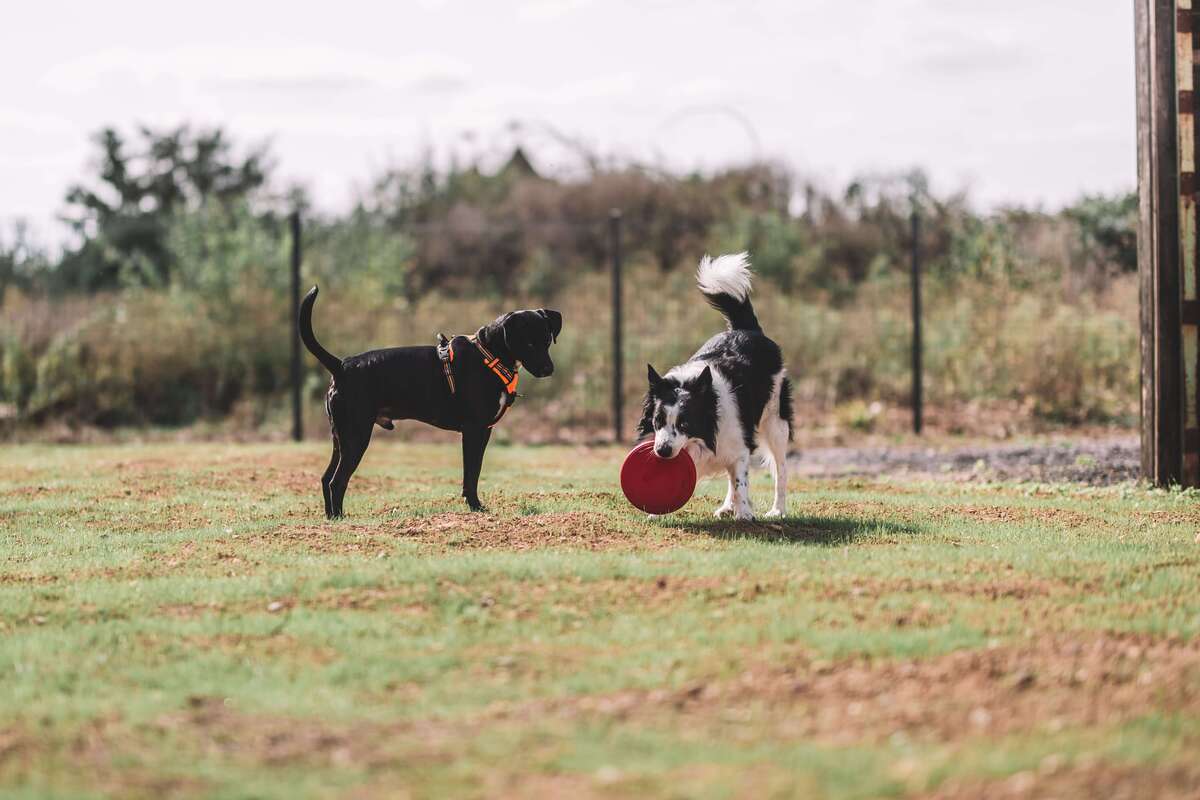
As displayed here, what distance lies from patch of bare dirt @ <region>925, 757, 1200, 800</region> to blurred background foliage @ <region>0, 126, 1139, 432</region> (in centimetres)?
1332

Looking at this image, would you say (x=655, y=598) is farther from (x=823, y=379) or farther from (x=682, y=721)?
(x=823, y=379)

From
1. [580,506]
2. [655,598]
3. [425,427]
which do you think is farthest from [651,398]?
[425,427]

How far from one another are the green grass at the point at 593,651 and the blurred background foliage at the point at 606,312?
9049mm

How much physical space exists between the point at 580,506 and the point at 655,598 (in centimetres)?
300

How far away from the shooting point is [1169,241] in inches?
428

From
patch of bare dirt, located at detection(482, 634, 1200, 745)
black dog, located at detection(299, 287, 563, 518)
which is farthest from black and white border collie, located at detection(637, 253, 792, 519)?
patch of bare dirt, located at detection(482, 634, 1200, 745)

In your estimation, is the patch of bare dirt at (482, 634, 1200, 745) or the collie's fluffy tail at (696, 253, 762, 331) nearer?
the patch of bare dirt at (482, 634, 1200, 745)

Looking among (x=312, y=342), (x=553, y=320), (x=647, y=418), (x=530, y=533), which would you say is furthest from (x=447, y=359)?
(x=530, y=533)

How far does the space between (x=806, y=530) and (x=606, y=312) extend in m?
11.9

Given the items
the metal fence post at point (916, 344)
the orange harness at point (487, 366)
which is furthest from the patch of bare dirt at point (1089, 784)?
the metal fence post at point (916, 344)

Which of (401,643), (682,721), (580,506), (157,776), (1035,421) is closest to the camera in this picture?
(157,776)

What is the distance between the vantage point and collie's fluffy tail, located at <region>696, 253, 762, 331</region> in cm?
928

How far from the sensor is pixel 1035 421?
17297 mm

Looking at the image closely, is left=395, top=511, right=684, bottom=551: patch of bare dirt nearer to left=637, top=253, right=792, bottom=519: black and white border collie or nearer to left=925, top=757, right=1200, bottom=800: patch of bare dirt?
left=637, top=253, right=792, bottom=519: black and white border collie
